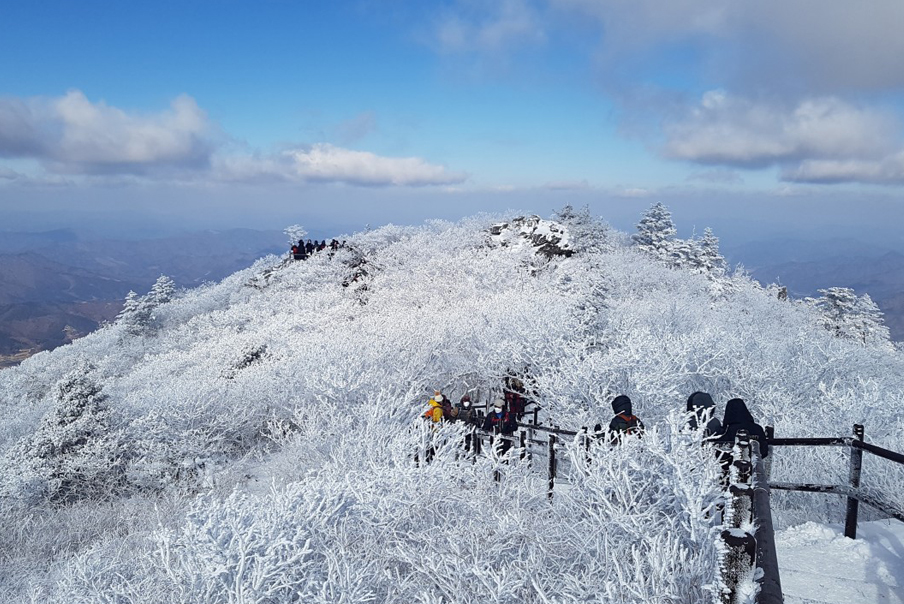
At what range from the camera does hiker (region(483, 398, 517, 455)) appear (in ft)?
32.0

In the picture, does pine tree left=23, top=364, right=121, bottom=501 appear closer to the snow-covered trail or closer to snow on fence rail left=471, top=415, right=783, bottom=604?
the snow-covered trail

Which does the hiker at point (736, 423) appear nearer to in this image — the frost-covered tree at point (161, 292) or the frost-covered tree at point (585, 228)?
the frost-covered tree at point (585, 228)

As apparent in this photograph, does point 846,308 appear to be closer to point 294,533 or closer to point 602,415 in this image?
point 602,415

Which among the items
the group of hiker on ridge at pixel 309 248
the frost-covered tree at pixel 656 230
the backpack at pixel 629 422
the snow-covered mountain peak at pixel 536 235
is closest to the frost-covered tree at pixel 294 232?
the group of hiker on ridge at pixel 309 248

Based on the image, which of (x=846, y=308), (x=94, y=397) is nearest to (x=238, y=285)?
(x=94, y=397)

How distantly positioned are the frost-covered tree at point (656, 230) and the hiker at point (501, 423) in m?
34.8

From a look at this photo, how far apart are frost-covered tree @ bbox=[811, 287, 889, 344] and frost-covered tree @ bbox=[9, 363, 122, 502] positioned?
42515mm

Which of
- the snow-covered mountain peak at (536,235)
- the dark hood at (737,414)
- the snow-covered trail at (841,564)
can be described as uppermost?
the snow-covered mountain peak at (536,235)

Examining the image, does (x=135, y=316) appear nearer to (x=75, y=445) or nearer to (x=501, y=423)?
(x=75, y=445)

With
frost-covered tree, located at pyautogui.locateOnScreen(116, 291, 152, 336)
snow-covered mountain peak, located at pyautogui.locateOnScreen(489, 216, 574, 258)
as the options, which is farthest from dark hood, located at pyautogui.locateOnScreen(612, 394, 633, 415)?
frost-covered tree, located at pyautogui.locateOnScreen(116, 291, 152, 336)

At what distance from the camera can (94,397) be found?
12.8 meters

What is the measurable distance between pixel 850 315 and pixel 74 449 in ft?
158

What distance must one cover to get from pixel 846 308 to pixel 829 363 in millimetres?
32109

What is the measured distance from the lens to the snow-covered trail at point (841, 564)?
12.8 ft
